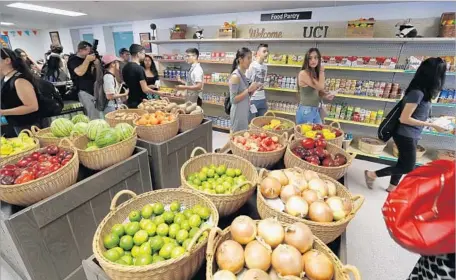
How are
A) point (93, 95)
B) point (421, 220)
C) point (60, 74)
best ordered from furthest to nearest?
point (60, 74) → point (93, 95) → point (421, 220)

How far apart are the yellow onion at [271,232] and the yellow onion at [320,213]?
203 millimetres

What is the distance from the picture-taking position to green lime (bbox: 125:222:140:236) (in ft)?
3.28

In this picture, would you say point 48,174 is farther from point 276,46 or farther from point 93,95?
point 276,46

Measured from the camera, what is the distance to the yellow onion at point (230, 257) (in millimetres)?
785

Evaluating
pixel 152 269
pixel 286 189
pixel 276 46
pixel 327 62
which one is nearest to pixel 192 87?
A: pixel 276 46

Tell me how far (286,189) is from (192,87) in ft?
10.2

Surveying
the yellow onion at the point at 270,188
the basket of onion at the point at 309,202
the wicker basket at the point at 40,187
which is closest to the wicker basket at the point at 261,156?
the basket of onion at the point at 309,202

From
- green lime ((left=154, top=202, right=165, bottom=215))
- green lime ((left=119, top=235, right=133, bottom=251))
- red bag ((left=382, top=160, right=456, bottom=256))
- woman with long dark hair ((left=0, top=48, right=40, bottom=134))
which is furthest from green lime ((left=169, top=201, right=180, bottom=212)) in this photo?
woman with long dark hair ((left=0, top=48, right=40, bottom=134))

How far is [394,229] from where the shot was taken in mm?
747

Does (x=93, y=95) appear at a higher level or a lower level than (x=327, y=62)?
lower

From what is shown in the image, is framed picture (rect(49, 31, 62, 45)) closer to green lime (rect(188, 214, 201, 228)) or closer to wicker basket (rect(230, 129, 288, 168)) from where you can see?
wicker basket (rect(230, 129, 288, 168))

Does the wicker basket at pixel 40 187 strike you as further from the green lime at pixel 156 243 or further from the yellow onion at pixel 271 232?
the yellow onion at pixel 271 232

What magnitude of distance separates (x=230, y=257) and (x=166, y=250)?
Result: 0.28 meters

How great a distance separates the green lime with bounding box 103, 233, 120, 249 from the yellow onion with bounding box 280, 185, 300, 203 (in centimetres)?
78
